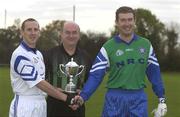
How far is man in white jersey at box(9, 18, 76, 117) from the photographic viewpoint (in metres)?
6.56

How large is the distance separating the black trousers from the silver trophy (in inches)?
14.6

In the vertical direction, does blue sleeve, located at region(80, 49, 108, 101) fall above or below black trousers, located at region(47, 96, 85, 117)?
above

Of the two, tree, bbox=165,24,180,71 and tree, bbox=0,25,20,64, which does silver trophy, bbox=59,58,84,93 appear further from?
tree, bbox=165,24,180,71

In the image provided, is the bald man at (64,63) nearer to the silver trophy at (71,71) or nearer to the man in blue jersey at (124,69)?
the silver trophy at (71,71)

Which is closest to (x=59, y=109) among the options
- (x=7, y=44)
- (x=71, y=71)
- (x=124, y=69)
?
(x=71, y=71)

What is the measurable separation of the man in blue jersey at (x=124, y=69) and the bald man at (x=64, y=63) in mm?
504

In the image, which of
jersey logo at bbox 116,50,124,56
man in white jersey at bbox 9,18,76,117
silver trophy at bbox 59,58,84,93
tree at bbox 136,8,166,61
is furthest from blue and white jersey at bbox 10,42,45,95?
tree at bbox 136,8,166,61

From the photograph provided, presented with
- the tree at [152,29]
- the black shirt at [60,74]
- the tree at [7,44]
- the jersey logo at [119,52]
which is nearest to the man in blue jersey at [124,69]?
the jersey logo at [119,52]

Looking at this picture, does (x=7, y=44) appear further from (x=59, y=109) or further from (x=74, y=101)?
(x=74, y=101)

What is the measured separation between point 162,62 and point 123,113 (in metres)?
61.5

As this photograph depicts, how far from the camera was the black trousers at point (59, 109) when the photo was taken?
7.30m

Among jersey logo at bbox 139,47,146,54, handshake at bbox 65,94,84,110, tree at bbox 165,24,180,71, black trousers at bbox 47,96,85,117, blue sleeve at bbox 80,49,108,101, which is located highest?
jersey logo at bbox 139,47,146,54

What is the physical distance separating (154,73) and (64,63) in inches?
47.2

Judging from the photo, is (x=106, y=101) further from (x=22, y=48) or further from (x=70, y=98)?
(x=22, y=48)
